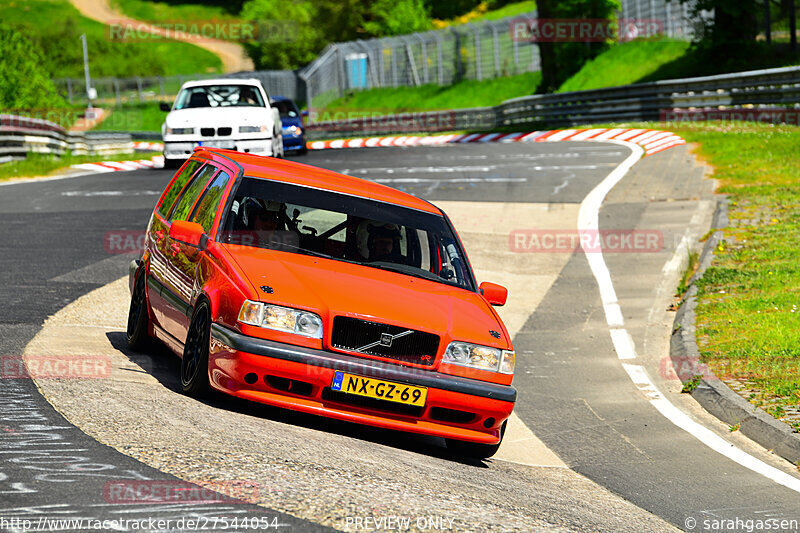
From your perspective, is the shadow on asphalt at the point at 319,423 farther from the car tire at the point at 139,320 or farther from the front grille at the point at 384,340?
the front grille at the point at 384,340

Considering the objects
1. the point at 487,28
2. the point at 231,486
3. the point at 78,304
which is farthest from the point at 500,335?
the point at 487,28

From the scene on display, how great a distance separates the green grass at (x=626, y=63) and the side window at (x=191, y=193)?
3661 cm

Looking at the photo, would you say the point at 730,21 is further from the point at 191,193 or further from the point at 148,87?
the point at 148,87

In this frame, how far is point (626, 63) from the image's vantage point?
152 ft

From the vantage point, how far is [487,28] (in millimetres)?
53531

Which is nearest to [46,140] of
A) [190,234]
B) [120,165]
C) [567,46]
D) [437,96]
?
[120,165]

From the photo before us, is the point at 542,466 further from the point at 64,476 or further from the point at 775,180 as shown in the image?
the point at 775,180

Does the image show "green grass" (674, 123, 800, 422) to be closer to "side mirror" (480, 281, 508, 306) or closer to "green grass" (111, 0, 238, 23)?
"side mirror" (480, 281, 508, 306)

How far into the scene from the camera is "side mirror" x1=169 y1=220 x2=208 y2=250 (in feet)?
24.9

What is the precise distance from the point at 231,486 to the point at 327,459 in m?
0.99

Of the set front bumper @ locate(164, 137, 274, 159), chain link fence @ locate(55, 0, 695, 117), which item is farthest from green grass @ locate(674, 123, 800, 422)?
chain link fence @ locate(55, 0, 695, 117)

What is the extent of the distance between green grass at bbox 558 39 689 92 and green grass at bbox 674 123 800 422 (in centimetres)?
2249

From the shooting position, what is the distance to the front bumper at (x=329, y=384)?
6.73 meters

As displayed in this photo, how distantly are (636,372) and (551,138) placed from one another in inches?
897
